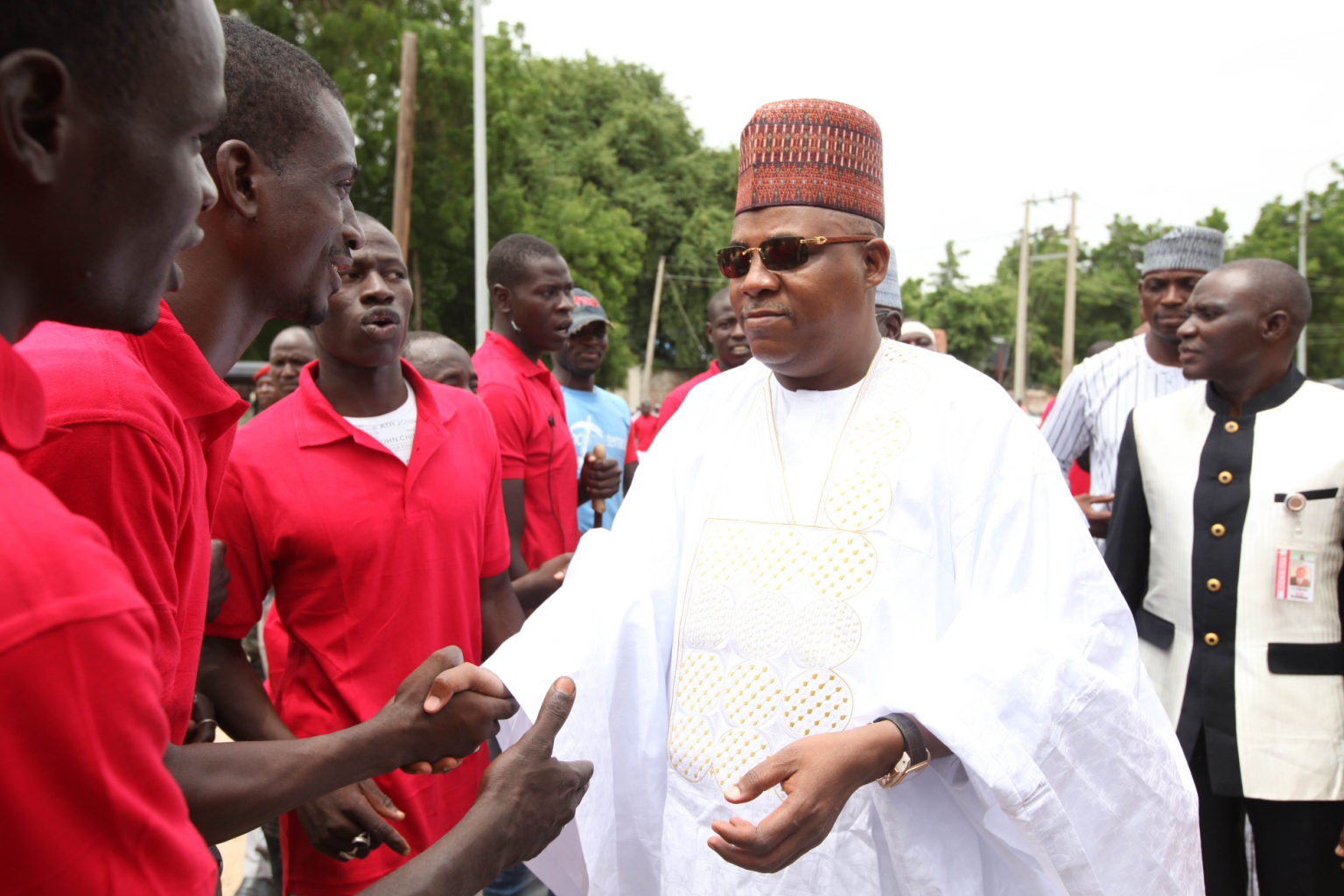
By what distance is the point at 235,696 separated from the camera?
8.14 ft

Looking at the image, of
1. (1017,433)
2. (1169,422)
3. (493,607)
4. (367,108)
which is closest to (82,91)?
(1017,433)

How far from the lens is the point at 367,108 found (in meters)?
17.9

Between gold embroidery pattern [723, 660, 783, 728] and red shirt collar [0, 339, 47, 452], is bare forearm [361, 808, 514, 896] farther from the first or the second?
red shirt collar [0, 339, 47, 452]

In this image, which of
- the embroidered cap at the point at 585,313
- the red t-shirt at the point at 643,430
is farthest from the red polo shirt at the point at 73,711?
the red t-shirt at the point at 643,430

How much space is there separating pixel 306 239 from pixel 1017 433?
152 cm

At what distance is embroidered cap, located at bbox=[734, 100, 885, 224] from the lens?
240 cm

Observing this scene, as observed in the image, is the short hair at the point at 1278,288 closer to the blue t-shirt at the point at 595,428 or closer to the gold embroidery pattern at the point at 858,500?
the gold embroidery pattern at the point at 858,500

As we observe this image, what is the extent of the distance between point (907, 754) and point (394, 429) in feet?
5.66

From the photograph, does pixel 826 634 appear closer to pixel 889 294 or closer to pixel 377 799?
pixel 377 799

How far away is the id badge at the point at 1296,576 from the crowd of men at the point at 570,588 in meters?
0.01

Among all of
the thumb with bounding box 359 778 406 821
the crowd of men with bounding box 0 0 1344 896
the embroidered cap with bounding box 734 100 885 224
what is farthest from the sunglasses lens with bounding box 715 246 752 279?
the thumb with bounding box 359 778 406 821

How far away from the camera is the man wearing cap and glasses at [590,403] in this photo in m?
5.31

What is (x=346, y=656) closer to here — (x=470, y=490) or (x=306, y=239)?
(x=470, y=490)

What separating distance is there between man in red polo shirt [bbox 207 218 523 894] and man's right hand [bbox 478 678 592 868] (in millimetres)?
566
